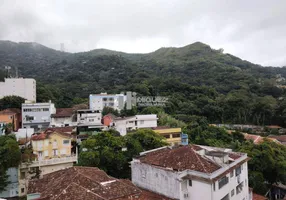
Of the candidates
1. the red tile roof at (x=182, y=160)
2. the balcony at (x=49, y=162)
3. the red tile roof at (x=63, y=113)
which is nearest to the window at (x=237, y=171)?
the red tile roof at (x=182, y=160)

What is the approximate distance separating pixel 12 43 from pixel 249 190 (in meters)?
178

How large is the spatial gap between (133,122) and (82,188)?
2630 centimetres

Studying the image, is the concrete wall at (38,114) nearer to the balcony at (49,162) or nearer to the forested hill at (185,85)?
the forested hill at (185,85)

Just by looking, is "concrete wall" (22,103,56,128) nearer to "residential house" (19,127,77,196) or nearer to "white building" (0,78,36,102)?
Answer: "white building" (0,78,36,102)

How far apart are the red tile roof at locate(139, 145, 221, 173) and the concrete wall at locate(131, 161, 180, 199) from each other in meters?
0.56

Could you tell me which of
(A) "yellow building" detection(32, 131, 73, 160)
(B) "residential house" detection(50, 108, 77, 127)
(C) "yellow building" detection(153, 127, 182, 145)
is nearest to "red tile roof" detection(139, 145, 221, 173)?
(A) "yellow building" detection(32, 131, 73, 160)

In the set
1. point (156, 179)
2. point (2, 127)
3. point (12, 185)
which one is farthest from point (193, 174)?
point (2, 127)

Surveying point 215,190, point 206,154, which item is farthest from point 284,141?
point 215,190

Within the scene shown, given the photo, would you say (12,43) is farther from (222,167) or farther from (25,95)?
(222,167)

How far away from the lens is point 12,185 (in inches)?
834

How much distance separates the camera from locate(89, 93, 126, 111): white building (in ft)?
164

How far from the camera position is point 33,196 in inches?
545

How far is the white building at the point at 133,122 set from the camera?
37812 mm

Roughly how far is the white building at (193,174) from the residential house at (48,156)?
9507 millimetres
